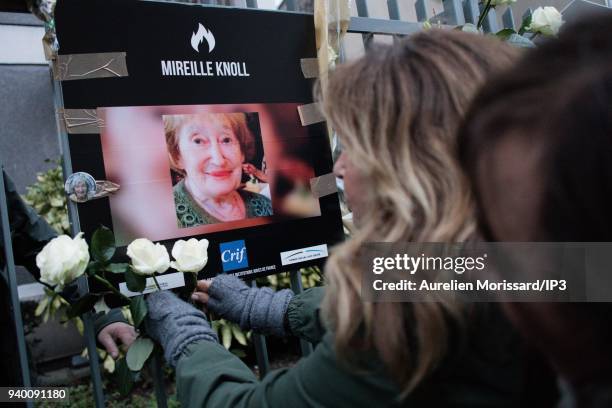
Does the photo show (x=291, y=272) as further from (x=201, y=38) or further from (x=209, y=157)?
(x=201, y=38)

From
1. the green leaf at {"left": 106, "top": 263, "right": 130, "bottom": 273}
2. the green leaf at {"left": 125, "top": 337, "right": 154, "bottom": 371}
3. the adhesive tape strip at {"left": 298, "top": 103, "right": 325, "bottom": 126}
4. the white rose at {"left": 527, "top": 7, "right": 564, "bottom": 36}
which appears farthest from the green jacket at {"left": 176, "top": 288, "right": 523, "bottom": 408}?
the white rose at {"left": 527, "top": 7, "right": 564, "bottom": 36}

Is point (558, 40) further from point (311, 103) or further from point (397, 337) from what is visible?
point (311, 103)

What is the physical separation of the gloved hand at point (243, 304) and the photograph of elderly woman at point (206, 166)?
212mm

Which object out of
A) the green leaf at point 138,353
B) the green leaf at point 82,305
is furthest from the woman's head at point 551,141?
the green leaf at point 82,305

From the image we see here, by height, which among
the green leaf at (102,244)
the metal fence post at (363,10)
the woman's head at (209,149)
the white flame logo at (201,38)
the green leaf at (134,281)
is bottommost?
the green leaf at (134,281)

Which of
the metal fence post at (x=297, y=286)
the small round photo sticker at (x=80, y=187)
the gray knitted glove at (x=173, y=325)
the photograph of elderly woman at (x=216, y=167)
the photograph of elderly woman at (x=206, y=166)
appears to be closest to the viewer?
the gray knitted glove at (x=173, y=325)

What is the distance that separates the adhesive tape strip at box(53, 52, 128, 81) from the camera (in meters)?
1.45

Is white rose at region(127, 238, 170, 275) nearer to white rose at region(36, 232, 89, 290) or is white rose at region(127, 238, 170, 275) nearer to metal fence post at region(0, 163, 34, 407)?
white rose at region(36, 232, 89, 290)

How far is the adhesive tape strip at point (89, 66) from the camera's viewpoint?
1.45 m

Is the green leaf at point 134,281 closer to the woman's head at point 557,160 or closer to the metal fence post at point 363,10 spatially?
the woman's head at point 557,160

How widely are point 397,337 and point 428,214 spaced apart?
0.21 meters

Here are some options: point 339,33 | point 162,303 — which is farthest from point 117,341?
point 339,33

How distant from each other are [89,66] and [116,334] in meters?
0.81

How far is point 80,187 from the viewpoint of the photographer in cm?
145
